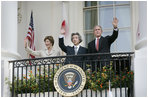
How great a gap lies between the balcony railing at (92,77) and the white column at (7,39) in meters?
0.19

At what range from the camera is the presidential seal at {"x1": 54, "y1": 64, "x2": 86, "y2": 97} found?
11328mm

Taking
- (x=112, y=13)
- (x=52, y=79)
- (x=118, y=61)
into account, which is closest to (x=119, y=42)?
(x=112, y=13)

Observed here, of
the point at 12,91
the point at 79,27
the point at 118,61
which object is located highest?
the point at 79,27

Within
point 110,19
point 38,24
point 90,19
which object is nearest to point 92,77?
point 110,19

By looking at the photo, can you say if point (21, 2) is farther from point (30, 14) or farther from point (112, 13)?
point (112, 13)

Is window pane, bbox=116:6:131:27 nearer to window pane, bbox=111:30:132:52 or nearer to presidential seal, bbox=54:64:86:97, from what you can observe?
window pane, bbox=111:30:132:52

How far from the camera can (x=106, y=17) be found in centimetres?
1511

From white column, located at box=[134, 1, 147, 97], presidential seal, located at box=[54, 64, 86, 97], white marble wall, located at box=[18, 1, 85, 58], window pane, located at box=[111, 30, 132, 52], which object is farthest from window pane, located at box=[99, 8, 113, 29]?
presidential seal, located at box=[54, 64, 86, 97]

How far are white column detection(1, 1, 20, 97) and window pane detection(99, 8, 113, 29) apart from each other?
3.29m

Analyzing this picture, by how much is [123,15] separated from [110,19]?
427mm

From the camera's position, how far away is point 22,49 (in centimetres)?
1532

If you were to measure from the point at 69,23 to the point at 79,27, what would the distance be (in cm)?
35

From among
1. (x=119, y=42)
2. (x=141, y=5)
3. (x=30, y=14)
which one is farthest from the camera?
(x=30, y=14)

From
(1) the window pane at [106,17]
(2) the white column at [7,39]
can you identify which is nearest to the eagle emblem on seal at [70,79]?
(2) the white column at [7,39]
